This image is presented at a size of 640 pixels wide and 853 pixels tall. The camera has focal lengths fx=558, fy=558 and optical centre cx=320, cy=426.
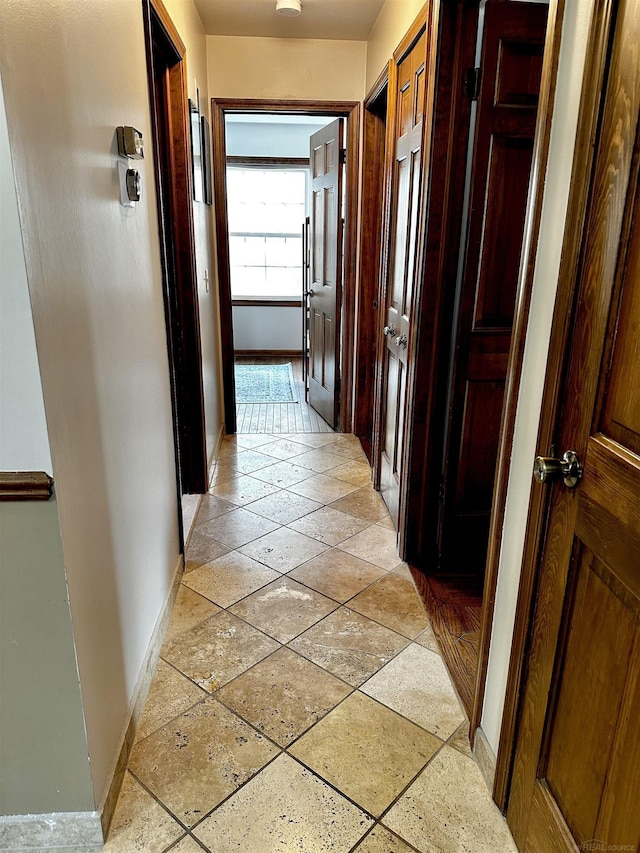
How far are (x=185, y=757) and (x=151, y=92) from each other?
6.98ft

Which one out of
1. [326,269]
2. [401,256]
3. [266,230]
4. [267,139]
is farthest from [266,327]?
[401,256]

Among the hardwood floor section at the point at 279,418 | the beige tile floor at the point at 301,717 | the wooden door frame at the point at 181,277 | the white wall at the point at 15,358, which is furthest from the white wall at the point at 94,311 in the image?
the hardwood floor section at the point at 279,418

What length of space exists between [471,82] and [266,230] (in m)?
5.01

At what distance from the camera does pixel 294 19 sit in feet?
10.4

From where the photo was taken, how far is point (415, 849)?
1306 mm

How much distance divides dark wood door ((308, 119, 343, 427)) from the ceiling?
505 millimetres

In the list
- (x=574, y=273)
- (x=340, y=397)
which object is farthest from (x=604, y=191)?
(x=340, y=397)

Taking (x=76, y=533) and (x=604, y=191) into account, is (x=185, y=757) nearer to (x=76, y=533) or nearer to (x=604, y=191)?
(x=76, y=533)

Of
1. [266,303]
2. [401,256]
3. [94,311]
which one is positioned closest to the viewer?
[94,311]

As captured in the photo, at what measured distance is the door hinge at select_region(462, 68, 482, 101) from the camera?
1918 millimetres

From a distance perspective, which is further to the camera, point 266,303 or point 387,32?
point 266,303

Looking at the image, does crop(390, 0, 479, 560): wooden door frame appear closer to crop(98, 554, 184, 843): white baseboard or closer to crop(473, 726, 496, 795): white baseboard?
crop(473, 726, 496, 795): white baseboard

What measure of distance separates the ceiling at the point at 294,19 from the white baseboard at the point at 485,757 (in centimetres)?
338

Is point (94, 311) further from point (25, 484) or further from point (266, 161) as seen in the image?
point (266, 161)
